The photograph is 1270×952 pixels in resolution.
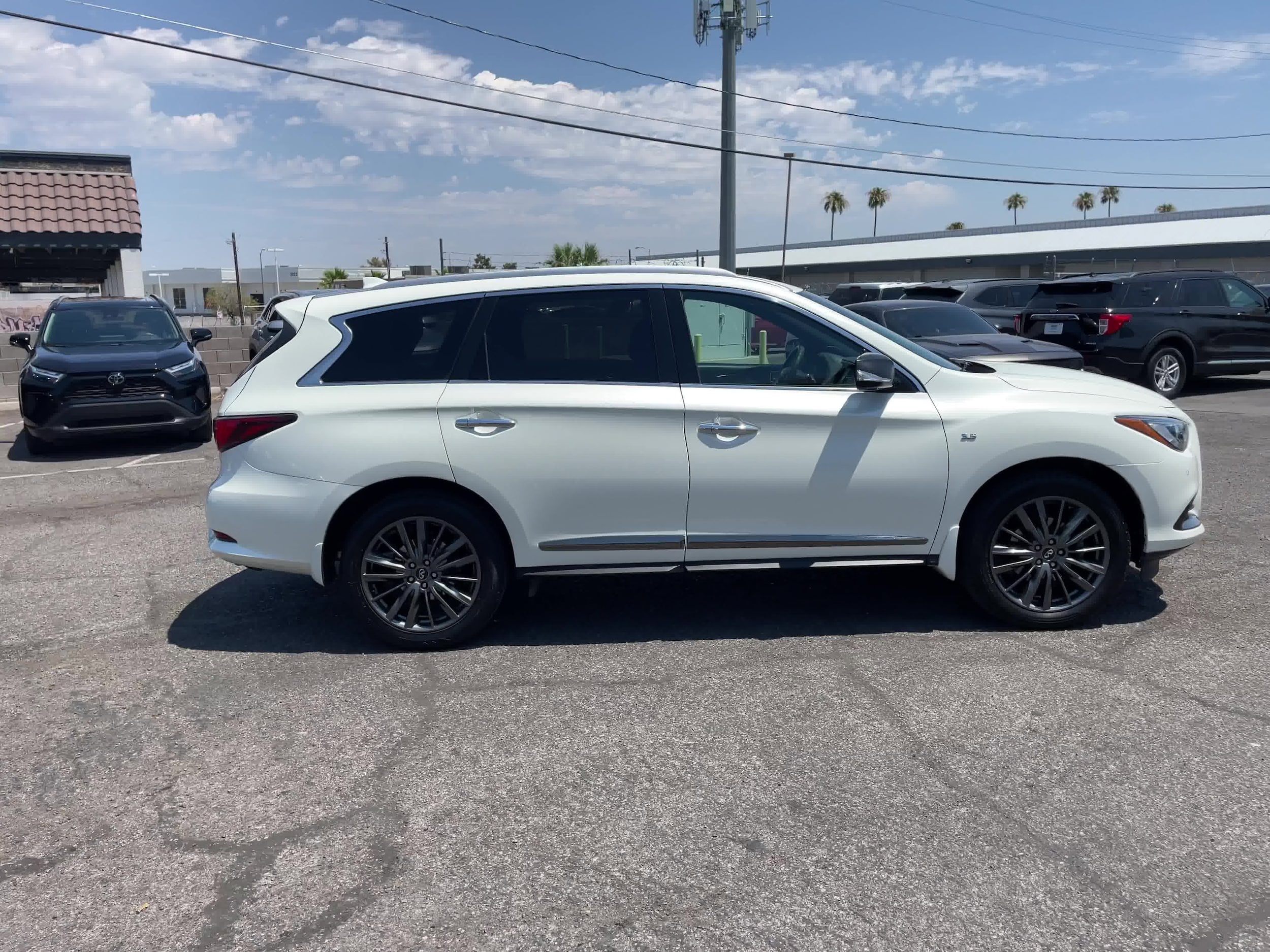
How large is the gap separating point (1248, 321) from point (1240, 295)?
413mm

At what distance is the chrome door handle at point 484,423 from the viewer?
5.13 m

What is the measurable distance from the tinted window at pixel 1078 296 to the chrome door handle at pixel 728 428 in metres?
12.1

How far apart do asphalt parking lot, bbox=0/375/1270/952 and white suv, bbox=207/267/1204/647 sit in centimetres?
45

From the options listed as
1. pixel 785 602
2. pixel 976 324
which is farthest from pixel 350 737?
pixel 976 324

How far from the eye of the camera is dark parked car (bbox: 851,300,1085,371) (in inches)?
445

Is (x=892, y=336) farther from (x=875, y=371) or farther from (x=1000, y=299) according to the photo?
(x=1000, y=299)

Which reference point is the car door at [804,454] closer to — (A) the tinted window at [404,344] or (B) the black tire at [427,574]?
(B) the black tire at [427,574]

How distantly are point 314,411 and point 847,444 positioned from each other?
8.60ft

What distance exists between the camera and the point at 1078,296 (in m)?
15.7

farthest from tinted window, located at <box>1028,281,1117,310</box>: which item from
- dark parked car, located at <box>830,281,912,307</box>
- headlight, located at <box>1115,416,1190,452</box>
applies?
headlight, located at <box>1115,416,1190,452</box>

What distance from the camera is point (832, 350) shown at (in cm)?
534

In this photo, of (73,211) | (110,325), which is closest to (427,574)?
(110,325)

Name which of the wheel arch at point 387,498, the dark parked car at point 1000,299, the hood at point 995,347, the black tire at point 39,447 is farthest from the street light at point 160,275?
the wheel arch at point 387,498

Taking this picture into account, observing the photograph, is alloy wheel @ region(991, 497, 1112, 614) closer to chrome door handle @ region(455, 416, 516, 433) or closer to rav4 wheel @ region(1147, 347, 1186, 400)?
chrome door handle @ region(455, 416, 516, 433)
